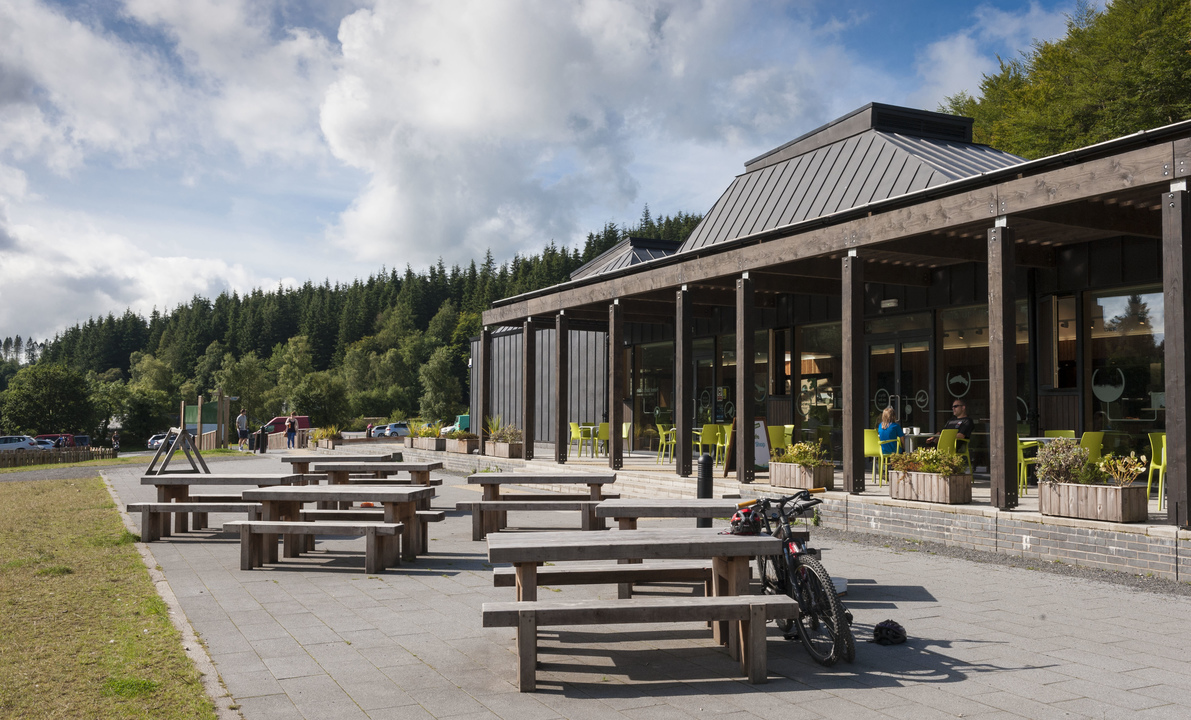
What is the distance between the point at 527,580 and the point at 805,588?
5.26 ft

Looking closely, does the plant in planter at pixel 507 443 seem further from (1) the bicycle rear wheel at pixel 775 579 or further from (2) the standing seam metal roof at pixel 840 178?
(1) the bicycle rear wheel at pixel 775 579

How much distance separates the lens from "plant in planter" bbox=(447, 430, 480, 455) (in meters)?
20.1

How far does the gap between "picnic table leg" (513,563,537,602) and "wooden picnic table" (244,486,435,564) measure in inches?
123

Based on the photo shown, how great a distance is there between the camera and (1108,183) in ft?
25.2

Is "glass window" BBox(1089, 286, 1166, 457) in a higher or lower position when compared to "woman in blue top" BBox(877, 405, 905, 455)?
higher

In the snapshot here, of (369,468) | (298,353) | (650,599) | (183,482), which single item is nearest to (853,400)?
(369,468)

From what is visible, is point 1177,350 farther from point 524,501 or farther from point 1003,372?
point 524,501

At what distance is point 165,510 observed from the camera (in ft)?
30.1

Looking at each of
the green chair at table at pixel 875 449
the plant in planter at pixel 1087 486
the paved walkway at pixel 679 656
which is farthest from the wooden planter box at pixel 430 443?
the plant in planter at pixel 1087 486

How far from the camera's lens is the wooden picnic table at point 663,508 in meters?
6.41

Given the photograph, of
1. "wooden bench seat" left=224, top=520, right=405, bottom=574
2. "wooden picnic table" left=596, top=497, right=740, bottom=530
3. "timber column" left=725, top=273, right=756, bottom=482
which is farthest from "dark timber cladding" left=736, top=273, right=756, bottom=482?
"wooden bench seat" left=224, top=520, right=405, bottom=574

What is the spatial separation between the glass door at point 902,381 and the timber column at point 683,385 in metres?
3.76

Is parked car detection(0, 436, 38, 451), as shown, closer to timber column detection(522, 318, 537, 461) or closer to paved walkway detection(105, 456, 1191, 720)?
timber column detection(522, 318, 537, 461)

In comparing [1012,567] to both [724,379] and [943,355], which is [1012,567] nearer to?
[943,355]
